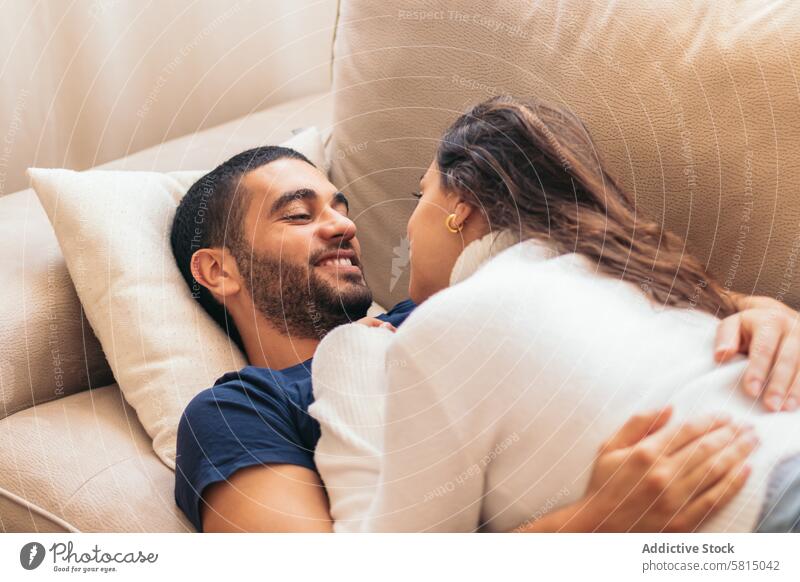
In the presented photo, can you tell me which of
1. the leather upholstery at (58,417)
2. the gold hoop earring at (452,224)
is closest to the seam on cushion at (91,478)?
the leather upholstery at (58,417)

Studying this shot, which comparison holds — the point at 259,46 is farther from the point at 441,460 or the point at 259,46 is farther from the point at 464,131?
the point at 441,460

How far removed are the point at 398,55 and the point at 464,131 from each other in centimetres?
23

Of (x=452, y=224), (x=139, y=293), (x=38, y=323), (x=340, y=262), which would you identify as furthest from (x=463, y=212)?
(x=38, y=323)

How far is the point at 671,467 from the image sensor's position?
0.63 metres

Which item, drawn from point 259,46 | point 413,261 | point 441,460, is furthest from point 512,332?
point 259,46

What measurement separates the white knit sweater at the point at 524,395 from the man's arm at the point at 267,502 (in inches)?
2.7

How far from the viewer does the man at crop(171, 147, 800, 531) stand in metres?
0.64

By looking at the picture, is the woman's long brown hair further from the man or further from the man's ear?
the man's ear

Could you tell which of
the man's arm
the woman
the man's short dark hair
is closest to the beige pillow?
the man's short dark hair

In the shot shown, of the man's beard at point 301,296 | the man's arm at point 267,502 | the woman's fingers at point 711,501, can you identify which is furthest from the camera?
the man's beard at point 301,296

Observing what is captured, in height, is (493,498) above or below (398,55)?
below

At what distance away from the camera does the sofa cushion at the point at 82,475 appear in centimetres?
78

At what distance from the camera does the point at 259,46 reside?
1.35m
